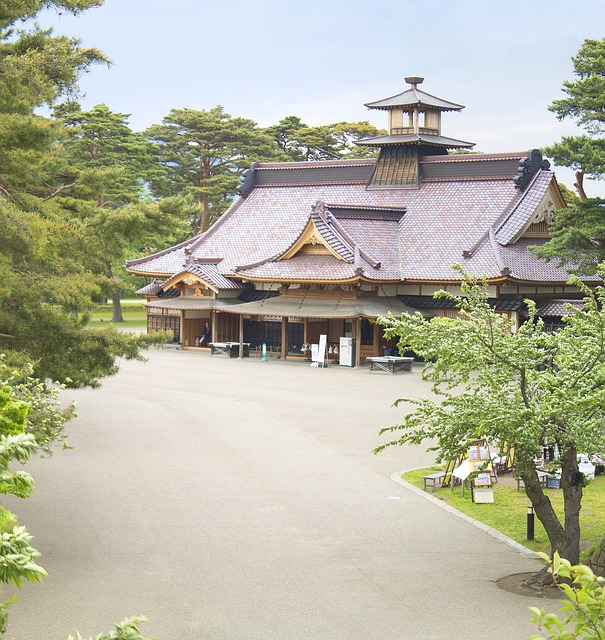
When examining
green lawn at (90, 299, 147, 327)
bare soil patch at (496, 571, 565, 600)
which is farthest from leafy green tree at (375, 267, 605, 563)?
green lawn at (90, 299, 147, 327)

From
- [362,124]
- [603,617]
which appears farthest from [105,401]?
[362,124]

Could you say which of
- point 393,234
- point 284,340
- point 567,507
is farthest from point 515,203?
point 567,507

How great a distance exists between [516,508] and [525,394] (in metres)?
4.67

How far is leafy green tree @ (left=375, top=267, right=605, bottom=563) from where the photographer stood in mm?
10266

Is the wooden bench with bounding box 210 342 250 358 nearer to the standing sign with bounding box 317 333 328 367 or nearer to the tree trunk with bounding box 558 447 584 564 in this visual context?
the standing sign with bounding box 317 333 328 367

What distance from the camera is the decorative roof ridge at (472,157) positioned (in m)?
35.9

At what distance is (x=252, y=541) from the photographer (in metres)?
12.4

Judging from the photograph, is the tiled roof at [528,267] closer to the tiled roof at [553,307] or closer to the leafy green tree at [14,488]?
the tiled roof at [553,307]

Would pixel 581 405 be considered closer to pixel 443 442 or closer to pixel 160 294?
pixel 443 442

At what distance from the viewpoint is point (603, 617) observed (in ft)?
16.8

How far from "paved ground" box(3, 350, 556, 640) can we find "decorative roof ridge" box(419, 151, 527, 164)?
680 inches

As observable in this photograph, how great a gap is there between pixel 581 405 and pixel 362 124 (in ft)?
174

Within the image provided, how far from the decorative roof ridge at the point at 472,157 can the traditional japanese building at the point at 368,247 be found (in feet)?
0.18

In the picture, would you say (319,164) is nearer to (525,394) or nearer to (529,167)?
(529,167)
